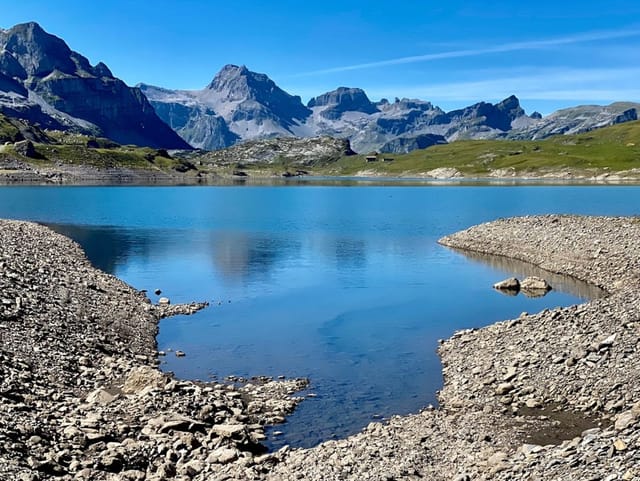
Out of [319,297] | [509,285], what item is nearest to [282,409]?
[319,297]

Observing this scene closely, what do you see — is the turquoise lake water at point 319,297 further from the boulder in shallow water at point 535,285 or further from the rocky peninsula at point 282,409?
the rocky peninsula at point 282,409

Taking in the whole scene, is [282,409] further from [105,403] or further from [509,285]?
[509,285]

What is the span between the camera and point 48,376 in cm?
2869

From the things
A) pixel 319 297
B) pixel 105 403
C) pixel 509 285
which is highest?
pixel 105 403

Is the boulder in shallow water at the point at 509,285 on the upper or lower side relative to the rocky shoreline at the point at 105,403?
lower

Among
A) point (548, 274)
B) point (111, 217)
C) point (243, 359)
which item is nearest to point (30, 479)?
point (243, 359)

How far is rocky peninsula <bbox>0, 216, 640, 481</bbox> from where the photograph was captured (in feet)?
65.0

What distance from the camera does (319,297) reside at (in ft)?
177

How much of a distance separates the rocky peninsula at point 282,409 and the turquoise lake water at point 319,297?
208cm

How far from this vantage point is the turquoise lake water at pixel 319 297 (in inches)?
1261

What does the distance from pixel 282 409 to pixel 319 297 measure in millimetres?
26108

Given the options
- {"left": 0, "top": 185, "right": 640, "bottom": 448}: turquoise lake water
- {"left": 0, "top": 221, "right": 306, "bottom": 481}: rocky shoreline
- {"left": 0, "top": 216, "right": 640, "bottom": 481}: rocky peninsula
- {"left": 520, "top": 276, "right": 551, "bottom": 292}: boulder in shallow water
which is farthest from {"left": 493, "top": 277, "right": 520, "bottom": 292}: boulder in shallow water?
{"left": 0, "top": 221, "right": 306, "bottom": 481}: rocky shoreline

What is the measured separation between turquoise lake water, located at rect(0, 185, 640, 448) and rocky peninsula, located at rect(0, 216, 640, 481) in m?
2.08

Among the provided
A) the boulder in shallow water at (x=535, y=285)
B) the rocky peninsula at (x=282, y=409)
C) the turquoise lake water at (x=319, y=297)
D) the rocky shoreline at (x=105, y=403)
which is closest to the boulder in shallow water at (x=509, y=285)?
the boulder in shallow water at (x=535, y=285)
